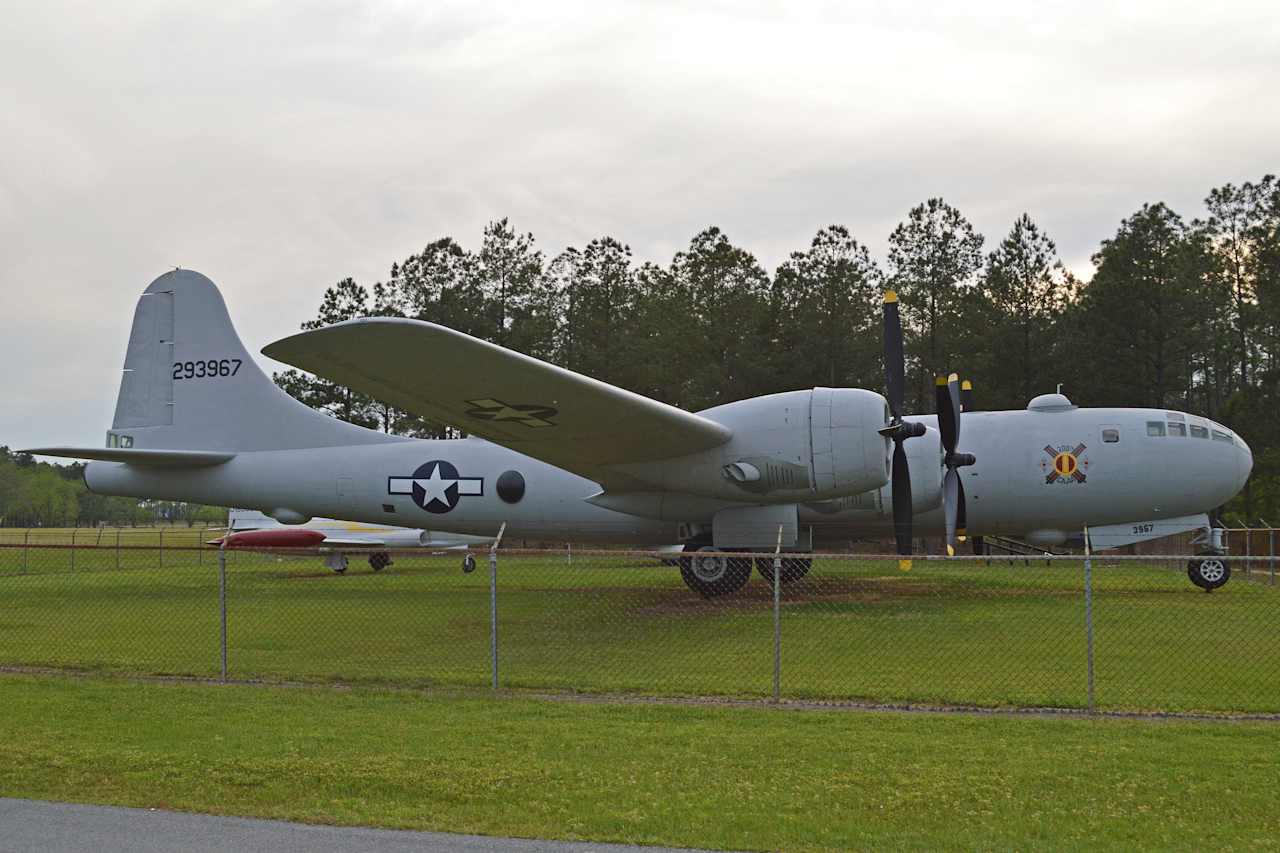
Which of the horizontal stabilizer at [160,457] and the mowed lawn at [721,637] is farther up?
the horizontal stabilizer at [160,457]

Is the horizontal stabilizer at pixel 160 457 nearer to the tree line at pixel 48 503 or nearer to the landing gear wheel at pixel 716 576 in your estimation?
the landing gear wheel at pixel 716 576

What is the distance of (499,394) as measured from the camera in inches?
629

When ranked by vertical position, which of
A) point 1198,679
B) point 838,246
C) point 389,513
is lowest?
point 1198,679

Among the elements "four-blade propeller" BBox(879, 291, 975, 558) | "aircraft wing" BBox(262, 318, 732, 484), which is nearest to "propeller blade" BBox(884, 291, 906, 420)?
"four-blade propeller" BBox(879, 291, 975, 558)

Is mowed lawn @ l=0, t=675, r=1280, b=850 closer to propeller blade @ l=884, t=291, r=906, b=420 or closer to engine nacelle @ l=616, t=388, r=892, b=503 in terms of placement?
engine nacelle @ l=616, t=388, r=892, b=503

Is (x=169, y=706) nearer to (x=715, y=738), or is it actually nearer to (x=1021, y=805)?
(x=715, y=738)

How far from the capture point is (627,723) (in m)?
9.55

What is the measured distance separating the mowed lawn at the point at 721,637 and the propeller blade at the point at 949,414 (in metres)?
2.91

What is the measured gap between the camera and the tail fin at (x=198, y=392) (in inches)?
918

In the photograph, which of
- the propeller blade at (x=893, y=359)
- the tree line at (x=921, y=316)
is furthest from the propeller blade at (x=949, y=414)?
the tree line at (x=921, y=316)

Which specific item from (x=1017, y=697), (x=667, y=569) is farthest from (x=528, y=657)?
(x=667, y=569)

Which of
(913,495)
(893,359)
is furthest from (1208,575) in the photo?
(893,359)

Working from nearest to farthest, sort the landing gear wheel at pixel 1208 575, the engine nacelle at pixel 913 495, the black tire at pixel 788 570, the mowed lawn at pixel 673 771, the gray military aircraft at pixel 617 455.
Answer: the mowed lawn at pixel 673 771 < the gray military aircraft at pixel 617 455 < the engine nacelle at pixel 913 495 < the landing gear wheel at pixel 1208 575 < the black tire at pixel 788 570

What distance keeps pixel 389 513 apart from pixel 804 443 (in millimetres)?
9367
